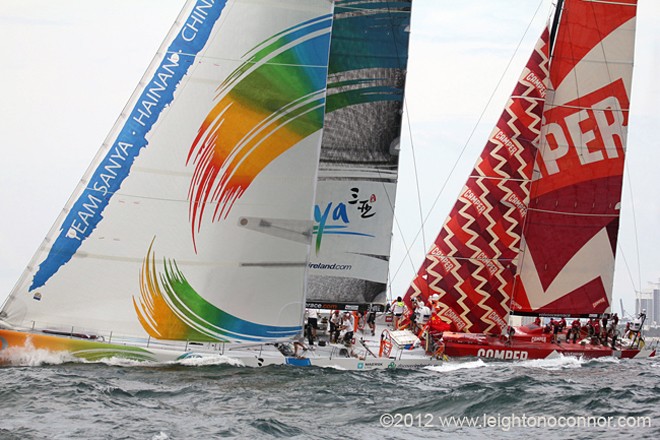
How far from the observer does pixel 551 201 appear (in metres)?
31.3

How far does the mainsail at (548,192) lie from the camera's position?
3038cm

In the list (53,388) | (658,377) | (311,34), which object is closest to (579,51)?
(658,377)

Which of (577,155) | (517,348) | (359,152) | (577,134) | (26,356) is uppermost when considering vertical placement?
(577,134)

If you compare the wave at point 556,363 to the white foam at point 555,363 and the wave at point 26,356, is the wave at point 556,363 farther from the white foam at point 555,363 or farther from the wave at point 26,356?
the wave at point 26,356

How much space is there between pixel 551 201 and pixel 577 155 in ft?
4.87

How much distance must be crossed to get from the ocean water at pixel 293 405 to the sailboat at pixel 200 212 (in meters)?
0.61

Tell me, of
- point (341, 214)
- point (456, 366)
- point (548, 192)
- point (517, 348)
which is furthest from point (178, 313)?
point (548, 192)

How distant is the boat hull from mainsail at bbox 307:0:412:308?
2.65 meters

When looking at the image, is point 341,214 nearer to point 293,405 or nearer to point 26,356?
point 293,405

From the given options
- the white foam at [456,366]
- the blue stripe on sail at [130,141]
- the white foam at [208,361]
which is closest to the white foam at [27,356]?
the blue stripe on sail at [130,141]

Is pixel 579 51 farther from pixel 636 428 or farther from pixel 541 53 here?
pixel 636 428

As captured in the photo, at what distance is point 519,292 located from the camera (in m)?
31.7

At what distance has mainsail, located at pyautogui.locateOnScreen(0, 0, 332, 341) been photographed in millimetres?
20141

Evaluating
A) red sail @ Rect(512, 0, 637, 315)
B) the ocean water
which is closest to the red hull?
red sail @ Rect(512, 0, 637, 315)
